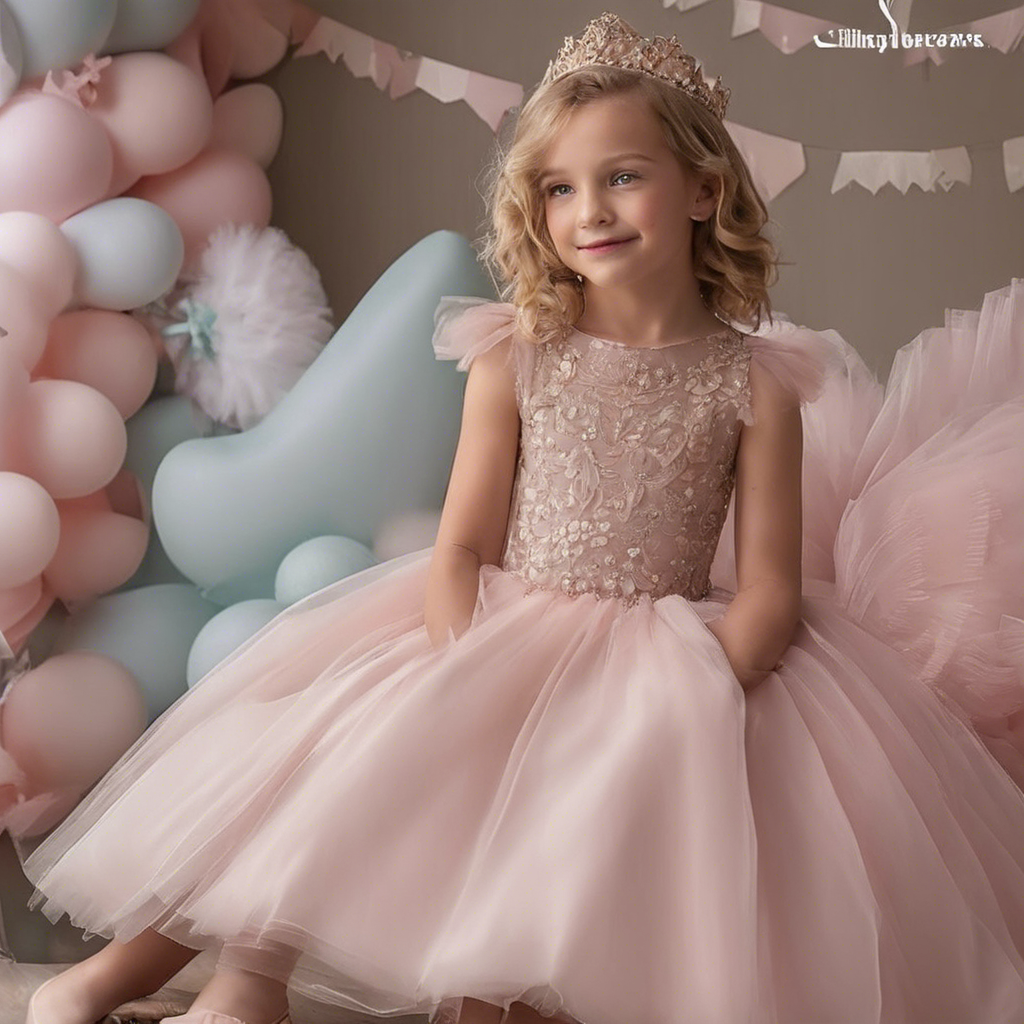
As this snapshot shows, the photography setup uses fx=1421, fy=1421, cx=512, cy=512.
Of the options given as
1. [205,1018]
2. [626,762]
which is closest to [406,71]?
[626,762]

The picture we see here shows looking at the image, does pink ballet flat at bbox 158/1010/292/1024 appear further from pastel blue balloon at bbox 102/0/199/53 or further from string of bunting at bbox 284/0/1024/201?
string of bunting at bbox 284/0/1024/201

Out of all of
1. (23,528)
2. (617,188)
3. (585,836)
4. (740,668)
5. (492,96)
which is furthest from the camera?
(492,96)

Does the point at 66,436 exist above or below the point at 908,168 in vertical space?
below

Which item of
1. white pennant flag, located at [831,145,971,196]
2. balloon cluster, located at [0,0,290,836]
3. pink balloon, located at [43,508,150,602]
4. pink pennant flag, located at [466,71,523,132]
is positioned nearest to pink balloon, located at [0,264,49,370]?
balloon cluster, located at [0,0,290,836]

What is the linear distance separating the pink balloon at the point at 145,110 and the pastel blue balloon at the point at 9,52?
0.47 feet

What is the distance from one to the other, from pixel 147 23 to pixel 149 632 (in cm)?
93

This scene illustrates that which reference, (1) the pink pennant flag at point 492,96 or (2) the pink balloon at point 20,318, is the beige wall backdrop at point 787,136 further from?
(2) the pink balloon at point 20,318

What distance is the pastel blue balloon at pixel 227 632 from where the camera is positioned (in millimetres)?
2021

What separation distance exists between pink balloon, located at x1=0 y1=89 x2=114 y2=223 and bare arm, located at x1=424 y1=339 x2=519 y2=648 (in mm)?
789

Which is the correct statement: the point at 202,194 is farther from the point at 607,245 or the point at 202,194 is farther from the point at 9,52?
the point at 607,245

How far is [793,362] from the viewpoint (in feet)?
5.40

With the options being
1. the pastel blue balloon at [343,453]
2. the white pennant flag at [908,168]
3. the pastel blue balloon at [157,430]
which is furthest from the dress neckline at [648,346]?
the white pennant flag at [908,168]

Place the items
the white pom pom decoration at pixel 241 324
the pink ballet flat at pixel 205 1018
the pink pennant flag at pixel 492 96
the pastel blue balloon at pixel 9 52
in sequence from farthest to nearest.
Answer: the pink pennant flag at pixel 492 96 < the white pom pom decoration at pixel 241 324 < the pastel blue balloon at pixel 9 52 < the pink ballet flat at pixel 205 1018

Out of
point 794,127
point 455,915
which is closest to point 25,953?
point 455,915
